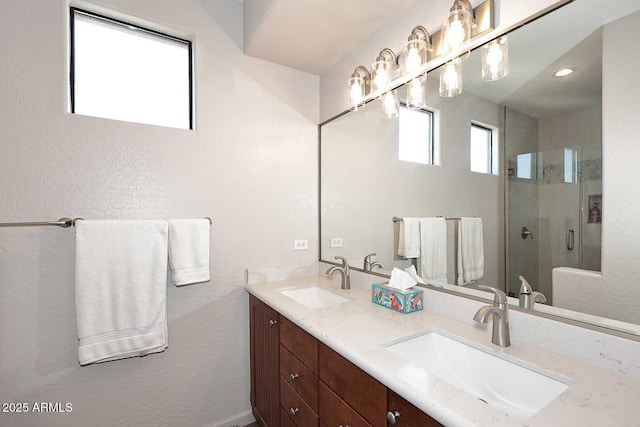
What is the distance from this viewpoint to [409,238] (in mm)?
1618

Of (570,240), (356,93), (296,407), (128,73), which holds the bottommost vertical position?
(296,407)

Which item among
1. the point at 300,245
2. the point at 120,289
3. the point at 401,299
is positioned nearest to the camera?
the point at 401,299

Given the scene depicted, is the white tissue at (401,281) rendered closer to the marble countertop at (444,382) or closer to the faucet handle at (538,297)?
the marble countertop at (444,382)

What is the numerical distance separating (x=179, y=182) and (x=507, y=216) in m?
1.68

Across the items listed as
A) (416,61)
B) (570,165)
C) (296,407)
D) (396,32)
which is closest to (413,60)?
(416,61)

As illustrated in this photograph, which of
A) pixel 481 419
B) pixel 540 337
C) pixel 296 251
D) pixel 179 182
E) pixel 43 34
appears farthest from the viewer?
pixel 296 251

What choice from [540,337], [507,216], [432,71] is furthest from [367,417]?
[432,71]

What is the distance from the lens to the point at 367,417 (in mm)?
916

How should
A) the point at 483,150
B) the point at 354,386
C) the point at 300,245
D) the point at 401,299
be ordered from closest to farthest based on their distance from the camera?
1. the point at 354,386
2. the point at 483,150
3. the point at 401,299
4. the point at 300,245

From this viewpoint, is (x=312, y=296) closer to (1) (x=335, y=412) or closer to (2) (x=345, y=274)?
(2) (x=345, y=274)

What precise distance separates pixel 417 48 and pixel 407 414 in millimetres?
1427

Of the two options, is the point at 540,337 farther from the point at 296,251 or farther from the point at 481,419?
the point at 296,251

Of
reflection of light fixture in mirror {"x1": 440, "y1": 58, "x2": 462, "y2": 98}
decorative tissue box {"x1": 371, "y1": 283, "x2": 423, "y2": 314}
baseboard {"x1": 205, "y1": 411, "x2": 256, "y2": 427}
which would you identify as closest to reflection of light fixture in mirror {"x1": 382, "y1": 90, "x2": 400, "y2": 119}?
reflection of light fixture in mirror {"x1": 440, "y1": 58, "x2": 462, "y2": 98}

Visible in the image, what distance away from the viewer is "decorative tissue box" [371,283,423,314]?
1.36 metres
